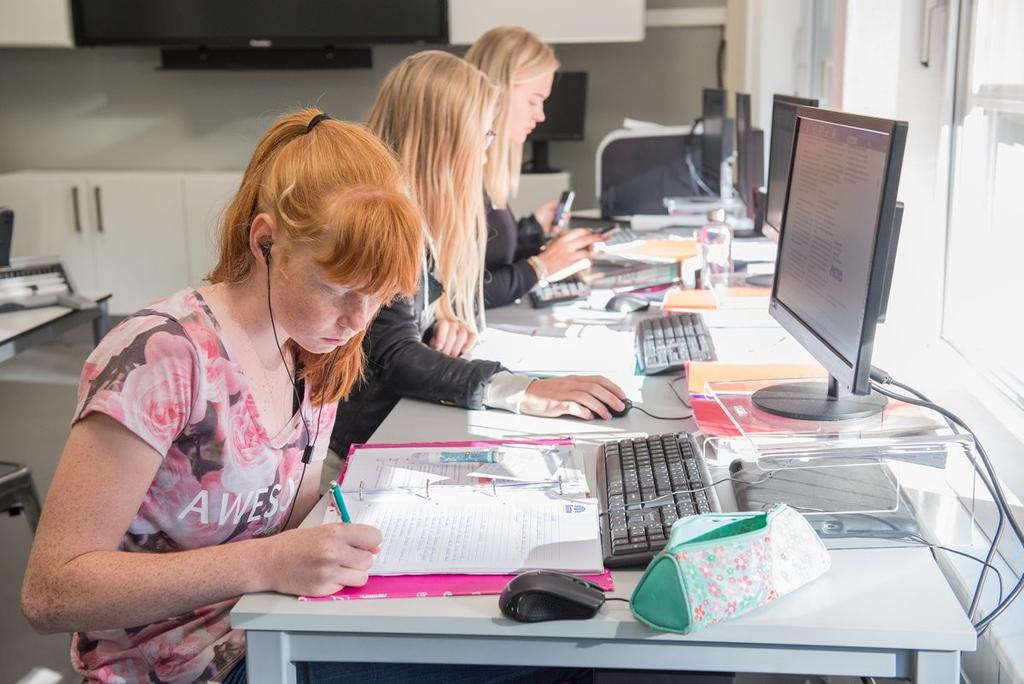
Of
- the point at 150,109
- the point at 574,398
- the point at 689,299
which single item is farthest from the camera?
the point at 150,109

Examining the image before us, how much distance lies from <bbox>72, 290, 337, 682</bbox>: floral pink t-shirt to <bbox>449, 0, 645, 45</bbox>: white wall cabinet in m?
4.14

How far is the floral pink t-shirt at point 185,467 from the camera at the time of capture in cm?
126

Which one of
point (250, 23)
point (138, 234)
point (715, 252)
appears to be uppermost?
point (250, 23)

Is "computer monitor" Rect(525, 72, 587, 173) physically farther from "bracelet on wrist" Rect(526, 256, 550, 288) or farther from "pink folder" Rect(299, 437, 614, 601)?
"pink folder" Rect(299, 437, 614, 601)

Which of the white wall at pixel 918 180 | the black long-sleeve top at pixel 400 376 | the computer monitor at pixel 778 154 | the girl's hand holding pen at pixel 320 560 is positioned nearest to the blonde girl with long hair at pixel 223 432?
the girl's hand holding pen at pixel 320 560

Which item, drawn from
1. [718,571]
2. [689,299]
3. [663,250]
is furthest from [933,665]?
[663,250]

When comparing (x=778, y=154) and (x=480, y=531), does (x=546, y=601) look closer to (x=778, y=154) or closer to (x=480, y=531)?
(x=480, y=531)

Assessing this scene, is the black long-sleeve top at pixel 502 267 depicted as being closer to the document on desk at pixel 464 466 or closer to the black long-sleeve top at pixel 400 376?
the black long-sleeve top at pixel 400 376

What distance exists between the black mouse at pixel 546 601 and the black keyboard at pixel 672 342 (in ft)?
3.10

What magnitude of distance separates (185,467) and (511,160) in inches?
79.1

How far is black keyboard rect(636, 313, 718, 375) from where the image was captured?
6.79 ft

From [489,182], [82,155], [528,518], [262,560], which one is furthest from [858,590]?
[82,155]

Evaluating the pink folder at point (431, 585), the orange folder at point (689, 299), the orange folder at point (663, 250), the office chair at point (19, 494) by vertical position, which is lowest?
the office chair at point (19, 494)

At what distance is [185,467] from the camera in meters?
1.32
